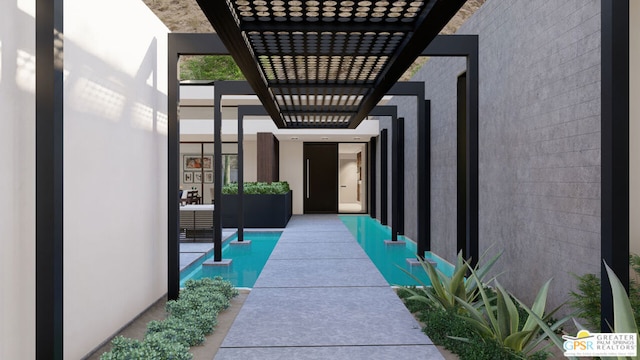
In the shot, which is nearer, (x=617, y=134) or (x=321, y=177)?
(x=617, y=134)

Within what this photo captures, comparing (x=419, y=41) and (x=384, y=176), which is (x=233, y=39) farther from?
(x=384, y=176)

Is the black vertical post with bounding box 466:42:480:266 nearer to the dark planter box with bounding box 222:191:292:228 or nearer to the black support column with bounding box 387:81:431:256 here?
the black support column with bounding box 387:81:431:256

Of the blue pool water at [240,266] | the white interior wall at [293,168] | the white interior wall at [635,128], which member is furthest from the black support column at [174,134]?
the white interior wall at [293,168]

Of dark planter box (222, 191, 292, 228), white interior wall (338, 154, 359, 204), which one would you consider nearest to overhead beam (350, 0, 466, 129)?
dark planter box (222, 191, 292, 228)

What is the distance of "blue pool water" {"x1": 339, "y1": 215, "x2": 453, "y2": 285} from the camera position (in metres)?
6.90

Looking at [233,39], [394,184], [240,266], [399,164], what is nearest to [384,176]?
[399,164]

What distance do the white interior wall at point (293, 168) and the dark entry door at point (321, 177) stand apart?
400 mm

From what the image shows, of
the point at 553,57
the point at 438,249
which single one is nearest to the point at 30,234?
the point at 553,57

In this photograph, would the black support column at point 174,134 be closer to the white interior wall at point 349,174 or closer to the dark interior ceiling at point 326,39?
the dark interior ceiling at point 326,39

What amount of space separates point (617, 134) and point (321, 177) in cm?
1591

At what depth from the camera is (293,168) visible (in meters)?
17.9

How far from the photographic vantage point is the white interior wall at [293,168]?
17922 millimetres

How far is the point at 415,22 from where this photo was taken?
10.00 feet

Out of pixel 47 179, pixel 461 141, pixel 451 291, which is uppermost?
pixel 461 141
